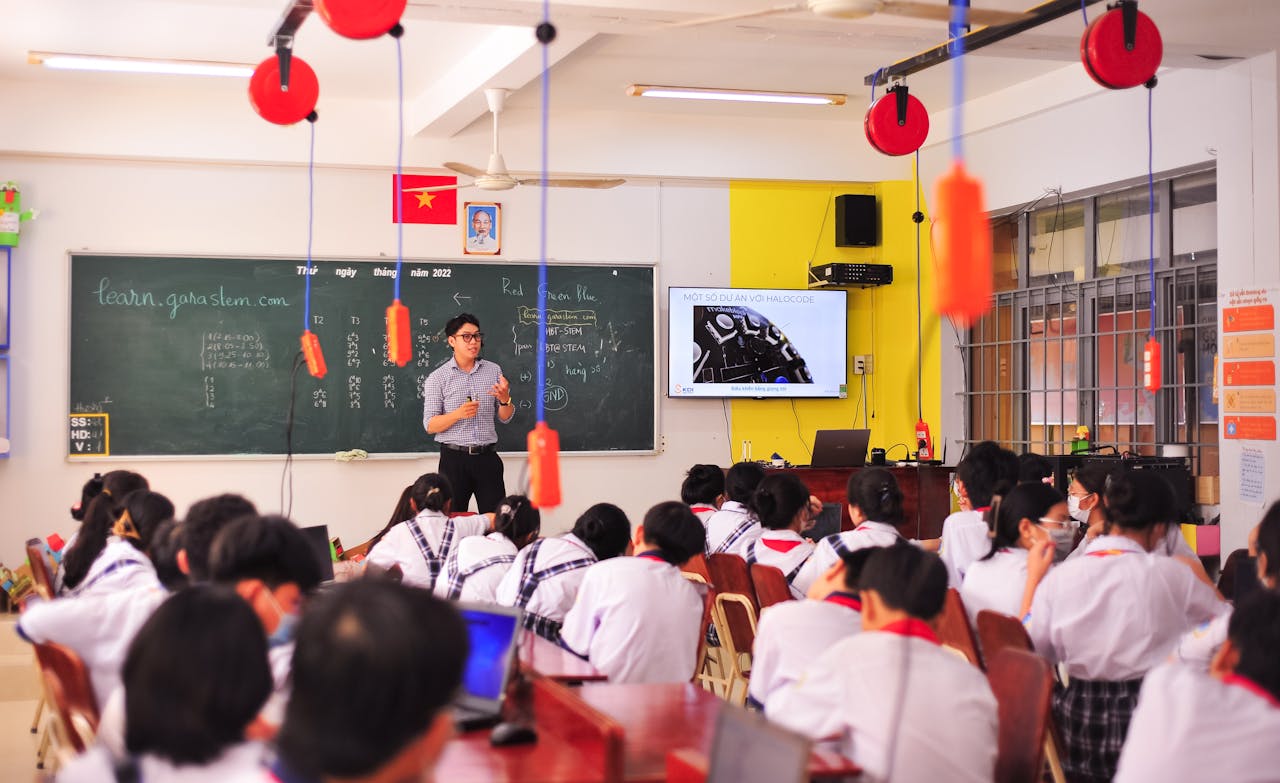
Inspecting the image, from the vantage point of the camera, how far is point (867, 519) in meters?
4.52

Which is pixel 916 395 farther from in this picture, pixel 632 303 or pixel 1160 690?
pixel 1160 690

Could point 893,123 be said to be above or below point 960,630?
above

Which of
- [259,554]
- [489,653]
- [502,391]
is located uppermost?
[502,391]

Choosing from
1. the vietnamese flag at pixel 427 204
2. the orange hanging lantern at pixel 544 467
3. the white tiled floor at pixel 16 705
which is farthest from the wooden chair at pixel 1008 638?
the vietnamese flag at pixel 427 204

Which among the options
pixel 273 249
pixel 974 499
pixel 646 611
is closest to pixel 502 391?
pixel 273 249

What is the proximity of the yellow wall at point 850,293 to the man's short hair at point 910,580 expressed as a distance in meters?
5.88

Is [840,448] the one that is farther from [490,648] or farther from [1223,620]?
[490,648]

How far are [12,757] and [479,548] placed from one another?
2331mm

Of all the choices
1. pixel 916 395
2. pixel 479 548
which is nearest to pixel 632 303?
pixel 916 395

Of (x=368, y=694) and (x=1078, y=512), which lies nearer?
(x=368, y=694)

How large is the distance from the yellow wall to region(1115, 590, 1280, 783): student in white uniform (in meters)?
6.39

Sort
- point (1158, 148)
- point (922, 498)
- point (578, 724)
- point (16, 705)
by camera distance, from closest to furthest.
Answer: point (578, 724)
point (16, 705)
point (1158, 148)
point (922, 498)

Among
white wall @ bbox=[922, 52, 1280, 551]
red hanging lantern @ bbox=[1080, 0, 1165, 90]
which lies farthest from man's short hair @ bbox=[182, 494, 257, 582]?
white wall @ bbox=[922, 52, 1280, 551]

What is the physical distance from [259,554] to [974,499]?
11.1 feet
